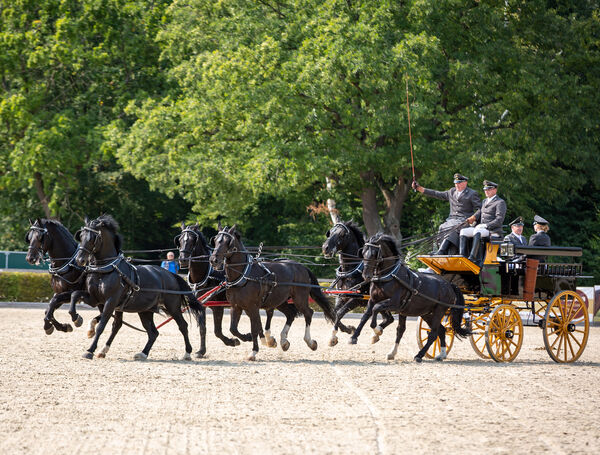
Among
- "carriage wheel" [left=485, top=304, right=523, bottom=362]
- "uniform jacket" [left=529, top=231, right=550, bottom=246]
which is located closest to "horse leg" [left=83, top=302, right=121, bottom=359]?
"carriage wheel" [left=485, top=304, right=523, bottom=362]

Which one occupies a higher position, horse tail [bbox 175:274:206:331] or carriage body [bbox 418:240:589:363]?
carriage body [bbox 418:240:589:363]

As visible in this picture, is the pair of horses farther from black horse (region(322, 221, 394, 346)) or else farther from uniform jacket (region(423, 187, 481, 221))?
uniform jacket (region(423, 187, 481, 221))

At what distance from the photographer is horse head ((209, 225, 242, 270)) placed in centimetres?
1424

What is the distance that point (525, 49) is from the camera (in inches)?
1211

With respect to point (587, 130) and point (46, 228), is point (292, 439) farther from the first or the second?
point (587, 130)

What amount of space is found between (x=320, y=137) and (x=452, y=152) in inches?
157

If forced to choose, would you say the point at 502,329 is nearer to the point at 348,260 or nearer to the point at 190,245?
the point at 348,260

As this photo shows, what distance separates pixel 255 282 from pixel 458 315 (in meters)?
3.23

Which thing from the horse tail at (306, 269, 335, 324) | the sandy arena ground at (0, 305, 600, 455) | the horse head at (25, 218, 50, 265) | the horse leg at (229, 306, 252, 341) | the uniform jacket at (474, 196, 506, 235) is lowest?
the sandy arena ground at (0, 305, 600, 455)

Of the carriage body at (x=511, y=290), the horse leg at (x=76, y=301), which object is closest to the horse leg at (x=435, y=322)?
the carriage body at (x=511, y=290)

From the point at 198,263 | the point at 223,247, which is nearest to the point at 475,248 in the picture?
the point at 223,247

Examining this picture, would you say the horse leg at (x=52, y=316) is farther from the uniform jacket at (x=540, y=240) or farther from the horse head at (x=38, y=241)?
the uniform jacket at (x=540, y=240)

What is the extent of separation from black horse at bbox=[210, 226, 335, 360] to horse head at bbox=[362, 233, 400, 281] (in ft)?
5.04

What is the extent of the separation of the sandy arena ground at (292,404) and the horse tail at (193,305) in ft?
2.06
